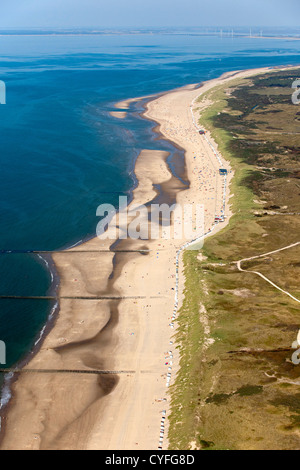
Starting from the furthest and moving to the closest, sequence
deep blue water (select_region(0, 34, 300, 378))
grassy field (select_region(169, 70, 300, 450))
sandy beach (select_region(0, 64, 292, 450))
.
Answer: deep blue water (select_region(0, 34, 300, 378))
sandy beach (select_region(0, 64, 292, 450))
grassy field (select_region(169, 70, 300, 450))

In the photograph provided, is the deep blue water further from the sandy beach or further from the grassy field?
the grassy field

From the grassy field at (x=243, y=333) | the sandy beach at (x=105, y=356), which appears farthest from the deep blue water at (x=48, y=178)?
the grassy field at (x=243, y=333)

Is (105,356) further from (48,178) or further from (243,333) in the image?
(48,178)

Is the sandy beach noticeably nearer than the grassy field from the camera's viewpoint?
No

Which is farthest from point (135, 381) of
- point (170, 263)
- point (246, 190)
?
point (246, 190)

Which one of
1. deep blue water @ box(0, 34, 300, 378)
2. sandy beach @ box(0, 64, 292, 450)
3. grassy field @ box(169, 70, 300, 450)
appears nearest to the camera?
grassy field @ box(169, 70, 300, 450)

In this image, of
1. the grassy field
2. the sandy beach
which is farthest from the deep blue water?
the grassy field

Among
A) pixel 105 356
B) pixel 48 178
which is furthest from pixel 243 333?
pixel 48 178
